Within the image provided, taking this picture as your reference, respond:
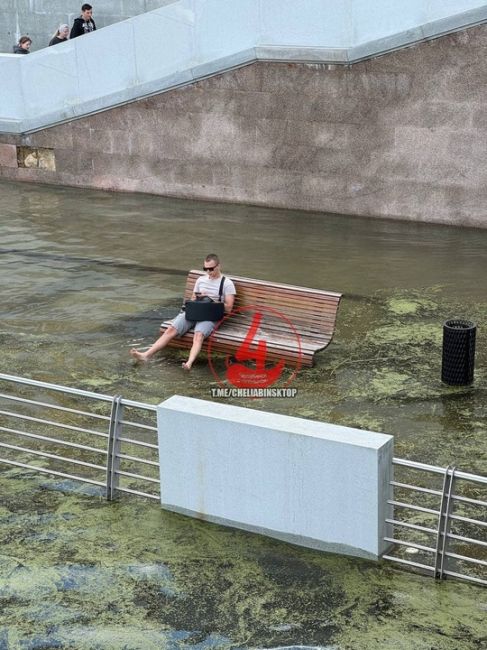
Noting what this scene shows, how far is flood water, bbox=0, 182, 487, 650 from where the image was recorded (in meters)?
6.79

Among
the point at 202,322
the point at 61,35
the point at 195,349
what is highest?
the point at 61,35

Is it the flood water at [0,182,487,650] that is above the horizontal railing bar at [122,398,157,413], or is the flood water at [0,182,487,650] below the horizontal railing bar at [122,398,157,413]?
below

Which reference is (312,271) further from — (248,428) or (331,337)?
(248,428)

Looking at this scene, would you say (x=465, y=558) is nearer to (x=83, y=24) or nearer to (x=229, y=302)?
(x=229, y=302)

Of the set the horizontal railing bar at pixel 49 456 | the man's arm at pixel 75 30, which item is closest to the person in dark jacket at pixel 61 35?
the man's arm at pixel 75 30

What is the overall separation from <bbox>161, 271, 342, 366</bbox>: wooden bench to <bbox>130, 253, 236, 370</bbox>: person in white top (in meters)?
0.16

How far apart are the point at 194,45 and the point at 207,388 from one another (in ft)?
31.6

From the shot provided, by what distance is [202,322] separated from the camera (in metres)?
12.1

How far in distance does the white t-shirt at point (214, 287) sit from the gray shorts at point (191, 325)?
0.34m

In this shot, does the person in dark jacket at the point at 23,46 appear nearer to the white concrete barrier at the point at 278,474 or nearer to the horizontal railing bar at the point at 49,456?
the horizontal railing bar at the point at 49,456

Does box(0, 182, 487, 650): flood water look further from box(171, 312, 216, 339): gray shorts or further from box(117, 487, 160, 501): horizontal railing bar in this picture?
box(171, 312, 216, 339): gray shorts

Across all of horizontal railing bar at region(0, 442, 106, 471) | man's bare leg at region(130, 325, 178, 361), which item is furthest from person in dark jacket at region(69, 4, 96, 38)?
horizontal railing bar at region(0, 442, 106, 471)

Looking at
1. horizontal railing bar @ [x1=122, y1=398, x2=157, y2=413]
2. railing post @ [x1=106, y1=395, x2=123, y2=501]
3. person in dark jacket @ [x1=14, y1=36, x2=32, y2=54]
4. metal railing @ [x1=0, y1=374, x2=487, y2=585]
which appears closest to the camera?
metal railing @ [x1=0, y1=374, x2=487, y2=585]

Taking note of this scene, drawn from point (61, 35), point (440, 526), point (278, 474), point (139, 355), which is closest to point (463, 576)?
point (440, 526)
